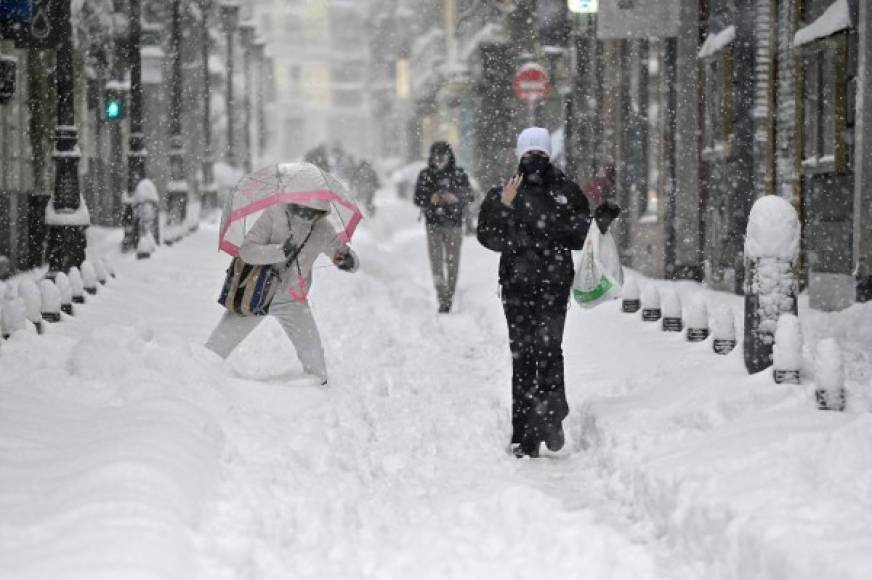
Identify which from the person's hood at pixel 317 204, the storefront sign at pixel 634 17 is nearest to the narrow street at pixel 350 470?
the person's hood at pixel 317 204

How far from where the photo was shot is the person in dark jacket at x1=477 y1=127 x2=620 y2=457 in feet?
26.0

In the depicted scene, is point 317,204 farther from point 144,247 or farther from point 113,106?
point 113,106

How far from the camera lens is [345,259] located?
954 cm

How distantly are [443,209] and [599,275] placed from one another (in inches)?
256

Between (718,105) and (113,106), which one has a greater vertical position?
(113,106)

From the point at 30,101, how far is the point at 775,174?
1154 centimetres

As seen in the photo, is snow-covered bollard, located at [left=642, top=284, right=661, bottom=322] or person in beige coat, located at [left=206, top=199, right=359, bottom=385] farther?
snow-covered bollard, located at [left=642, top=284, right=661, bottom=322]

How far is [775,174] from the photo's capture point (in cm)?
1583

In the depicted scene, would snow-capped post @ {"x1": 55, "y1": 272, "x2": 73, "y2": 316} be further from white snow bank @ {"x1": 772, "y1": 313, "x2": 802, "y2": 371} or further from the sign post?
the sign post

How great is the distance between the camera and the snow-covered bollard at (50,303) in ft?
38.7

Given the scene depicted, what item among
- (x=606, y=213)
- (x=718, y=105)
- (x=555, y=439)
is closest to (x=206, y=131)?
(x=718, y=105)

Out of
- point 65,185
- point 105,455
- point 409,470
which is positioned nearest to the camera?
point 105,455

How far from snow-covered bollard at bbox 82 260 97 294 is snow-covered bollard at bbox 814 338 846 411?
8.79 m

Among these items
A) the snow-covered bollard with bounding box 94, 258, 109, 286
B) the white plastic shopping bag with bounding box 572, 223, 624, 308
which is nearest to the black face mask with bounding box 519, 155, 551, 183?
the white plastic shopping bag with bounding box 572, 223, 624, 308
